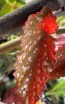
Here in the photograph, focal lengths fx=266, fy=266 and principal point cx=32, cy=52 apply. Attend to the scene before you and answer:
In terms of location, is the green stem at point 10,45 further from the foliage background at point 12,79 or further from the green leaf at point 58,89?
the green leaf at point 58,89

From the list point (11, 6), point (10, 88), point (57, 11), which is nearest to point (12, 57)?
point (10, 88)

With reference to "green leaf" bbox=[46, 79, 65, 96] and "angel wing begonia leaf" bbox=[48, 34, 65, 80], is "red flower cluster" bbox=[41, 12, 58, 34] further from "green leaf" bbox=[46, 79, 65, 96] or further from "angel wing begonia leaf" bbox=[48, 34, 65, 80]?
"green leaf" bbox=[46, 79, 65, 96]

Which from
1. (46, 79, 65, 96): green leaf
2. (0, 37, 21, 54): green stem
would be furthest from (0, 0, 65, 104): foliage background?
(0, 37, 21, 54): green stem

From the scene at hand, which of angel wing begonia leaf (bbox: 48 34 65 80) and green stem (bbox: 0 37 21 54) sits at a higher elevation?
green stem (bbox: 0 37 21 54)

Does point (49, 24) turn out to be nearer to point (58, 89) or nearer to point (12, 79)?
point (12, 79)

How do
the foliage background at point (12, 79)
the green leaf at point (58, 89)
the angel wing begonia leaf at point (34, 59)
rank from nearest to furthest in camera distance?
the angel wing begonia leaf at point (34, 59), the foliage background at point (12, 79), the green leaf at point (58, 89)

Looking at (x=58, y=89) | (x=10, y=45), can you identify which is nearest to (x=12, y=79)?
(x=58, y=89)

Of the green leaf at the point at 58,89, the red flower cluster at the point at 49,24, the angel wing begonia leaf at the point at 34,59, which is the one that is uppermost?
the red flower cluster at the point at 49,24

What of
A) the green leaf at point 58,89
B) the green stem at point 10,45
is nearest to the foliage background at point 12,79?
the green leaf at point 58,89

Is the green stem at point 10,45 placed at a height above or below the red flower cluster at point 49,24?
below

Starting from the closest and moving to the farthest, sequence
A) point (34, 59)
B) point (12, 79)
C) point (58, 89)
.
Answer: point (34, 59)
point (12, 79)
point (58, 89)
